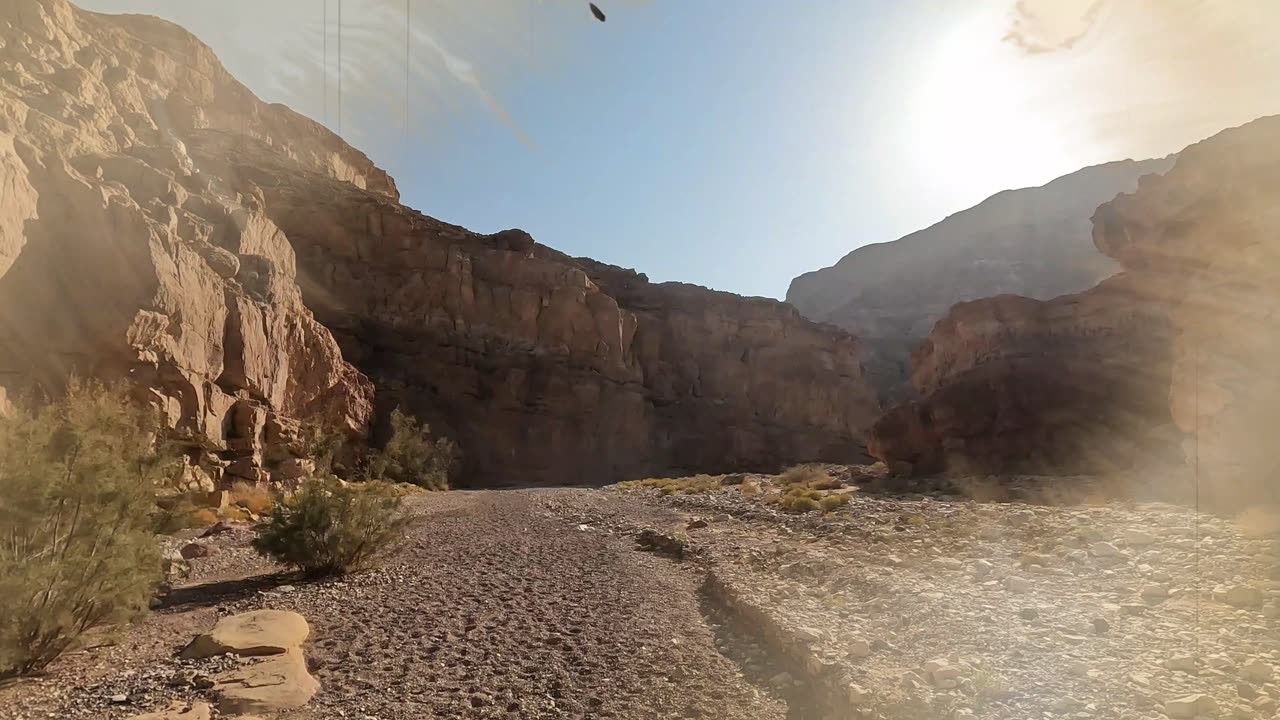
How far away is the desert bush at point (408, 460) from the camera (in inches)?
1564

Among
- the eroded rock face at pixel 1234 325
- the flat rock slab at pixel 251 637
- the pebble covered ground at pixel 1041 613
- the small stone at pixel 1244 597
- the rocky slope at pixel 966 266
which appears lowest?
the flat rock slab at pixel 251 637

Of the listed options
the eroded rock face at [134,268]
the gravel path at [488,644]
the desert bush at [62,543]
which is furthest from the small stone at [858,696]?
the eroded rock face at [134,268]

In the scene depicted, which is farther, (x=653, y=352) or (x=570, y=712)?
(x=653, y=352)

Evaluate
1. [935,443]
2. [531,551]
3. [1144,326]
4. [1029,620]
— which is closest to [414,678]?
[1029,620]

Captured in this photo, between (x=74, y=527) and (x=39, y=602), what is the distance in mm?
905

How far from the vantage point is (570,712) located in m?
6.21

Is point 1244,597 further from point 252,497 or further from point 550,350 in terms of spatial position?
point 550,350

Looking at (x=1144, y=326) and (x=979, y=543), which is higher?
(x=1144, y=326)

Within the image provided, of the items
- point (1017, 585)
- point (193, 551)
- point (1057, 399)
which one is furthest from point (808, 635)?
point (1057, 399)

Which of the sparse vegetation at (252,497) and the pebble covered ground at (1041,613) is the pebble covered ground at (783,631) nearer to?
the pebble covered ground at (1041,613)

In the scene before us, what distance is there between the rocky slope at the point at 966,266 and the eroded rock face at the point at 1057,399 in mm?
40805

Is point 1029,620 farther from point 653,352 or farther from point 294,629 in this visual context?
point 653,352

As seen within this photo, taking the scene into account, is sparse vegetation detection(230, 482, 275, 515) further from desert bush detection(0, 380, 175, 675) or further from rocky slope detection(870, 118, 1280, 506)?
rocky slope detection(870, 118, 1280, 506)

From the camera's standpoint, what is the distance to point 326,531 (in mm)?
12227
